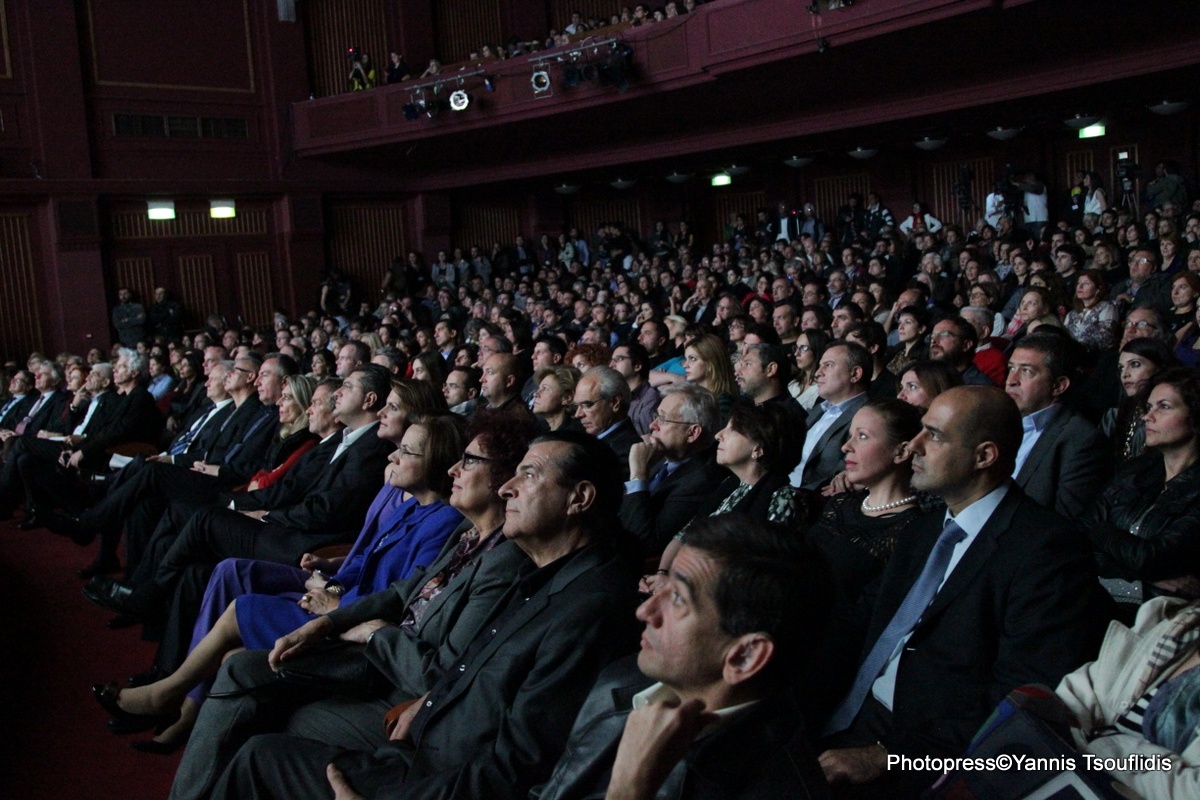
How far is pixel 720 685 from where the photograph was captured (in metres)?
1.40

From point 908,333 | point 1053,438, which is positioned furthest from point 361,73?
point 1053,438

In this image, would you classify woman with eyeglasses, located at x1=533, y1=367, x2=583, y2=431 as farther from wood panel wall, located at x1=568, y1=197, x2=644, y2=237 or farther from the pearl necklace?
wood panel wall, located at x1=568, y1=197, x2=644, y2=237

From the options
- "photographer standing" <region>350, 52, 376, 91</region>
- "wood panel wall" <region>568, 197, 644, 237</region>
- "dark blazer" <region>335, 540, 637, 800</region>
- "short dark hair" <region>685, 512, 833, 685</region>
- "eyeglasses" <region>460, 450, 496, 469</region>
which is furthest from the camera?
"wood panel wall" <region>568, 197, 644, 237</region>

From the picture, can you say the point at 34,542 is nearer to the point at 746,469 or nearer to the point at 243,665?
the point at 243,665

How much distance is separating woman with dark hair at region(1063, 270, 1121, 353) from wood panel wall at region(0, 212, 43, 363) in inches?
426

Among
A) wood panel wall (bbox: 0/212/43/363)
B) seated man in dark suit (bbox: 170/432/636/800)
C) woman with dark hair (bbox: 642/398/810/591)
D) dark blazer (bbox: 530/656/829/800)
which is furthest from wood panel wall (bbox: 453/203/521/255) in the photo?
dark blazer (bbox: 530/656/829/800)

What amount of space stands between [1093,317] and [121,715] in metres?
4.74

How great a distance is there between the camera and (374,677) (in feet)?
7.68

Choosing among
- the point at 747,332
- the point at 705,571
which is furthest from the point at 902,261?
the point at 705,571

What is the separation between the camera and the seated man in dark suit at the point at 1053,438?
119 inches

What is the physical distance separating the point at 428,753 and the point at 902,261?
822 centimetres

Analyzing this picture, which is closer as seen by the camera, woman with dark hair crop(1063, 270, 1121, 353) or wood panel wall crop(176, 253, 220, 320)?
woman with dark hair crop(1063, 270, 1121, 353)

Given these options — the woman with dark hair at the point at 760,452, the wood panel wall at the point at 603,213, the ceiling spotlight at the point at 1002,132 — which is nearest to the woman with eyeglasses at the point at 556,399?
the woman with dark hair at the point at 760,452

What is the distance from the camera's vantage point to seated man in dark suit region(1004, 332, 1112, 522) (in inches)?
119
